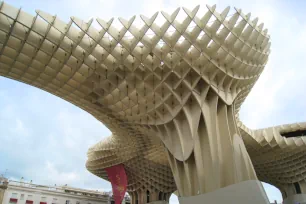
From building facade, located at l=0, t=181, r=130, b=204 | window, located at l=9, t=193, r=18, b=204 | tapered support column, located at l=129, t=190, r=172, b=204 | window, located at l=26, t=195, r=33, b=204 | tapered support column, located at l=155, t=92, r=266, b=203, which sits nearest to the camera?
tapered support column, located at l=155, t=92, r=266, b=203

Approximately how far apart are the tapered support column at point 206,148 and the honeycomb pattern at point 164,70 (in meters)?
0.07

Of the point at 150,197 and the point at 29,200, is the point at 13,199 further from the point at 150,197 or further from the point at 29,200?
the point at 150,197

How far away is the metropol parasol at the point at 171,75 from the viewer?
15.5 meters

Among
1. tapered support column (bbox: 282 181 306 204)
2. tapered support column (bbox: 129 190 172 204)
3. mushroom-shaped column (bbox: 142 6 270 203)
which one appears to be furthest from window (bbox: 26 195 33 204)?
tapered support column (bbox: 282 181 306 204)

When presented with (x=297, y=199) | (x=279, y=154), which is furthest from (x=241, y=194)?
(x=297, y=199)

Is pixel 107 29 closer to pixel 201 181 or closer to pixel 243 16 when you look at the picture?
pixel 243 16

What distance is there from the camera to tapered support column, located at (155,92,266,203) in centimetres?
1691

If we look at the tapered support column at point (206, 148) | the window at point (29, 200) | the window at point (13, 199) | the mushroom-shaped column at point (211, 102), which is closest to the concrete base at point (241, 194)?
the mushroom-shaped column at point (211, 102)

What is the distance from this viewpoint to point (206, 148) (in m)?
18.2

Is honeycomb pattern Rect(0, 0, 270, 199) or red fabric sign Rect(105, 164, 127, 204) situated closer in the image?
honeycomb pattern Rect(0, 0, 270, 199)

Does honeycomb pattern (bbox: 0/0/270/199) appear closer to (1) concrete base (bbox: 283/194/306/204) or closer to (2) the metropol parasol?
(2) the metropol parasol

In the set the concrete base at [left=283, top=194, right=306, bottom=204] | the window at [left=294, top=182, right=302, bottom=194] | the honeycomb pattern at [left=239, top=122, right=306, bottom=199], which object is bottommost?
the concrete base at [left=283, top=194, right=306, bottom=204]

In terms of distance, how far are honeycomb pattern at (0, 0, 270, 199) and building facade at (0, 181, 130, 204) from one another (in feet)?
100

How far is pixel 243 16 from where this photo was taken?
16.4 m
